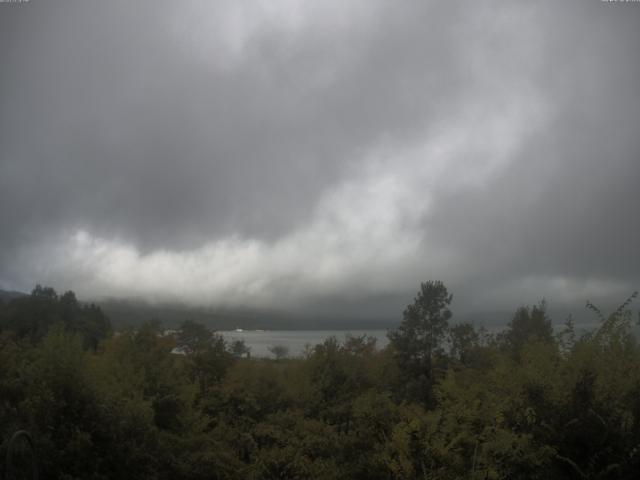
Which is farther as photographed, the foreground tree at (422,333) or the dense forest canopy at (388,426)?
the foreground tree at (422,333)

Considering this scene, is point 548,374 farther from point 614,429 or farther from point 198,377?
point 198,377

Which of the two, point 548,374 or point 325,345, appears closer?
point 548,374

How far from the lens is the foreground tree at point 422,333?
144ft

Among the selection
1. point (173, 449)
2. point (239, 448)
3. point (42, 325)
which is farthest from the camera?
point (42, 325)

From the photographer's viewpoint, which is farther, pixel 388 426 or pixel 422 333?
pixel 422 333

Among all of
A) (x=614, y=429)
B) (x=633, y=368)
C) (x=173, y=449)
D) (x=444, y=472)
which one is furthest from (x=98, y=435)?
(x=633, y=368)

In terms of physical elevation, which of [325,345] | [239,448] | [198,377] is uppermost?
[325,345]

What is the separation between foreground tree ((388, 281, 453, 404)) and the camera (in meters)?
43.9

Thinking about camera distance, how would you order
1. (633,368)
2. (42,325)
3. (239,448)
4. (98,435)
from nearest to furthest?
(633,368), (98,435), (239,448), (42,325)

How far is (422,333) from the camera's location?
45312 mm

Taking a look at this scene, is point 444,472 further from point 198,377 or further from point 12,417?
point 198,377

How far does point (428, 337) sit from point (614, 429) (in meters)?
35.7

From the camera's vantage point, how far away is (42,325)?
6022 cm

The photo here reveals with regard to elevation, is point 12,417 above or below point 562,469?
above
